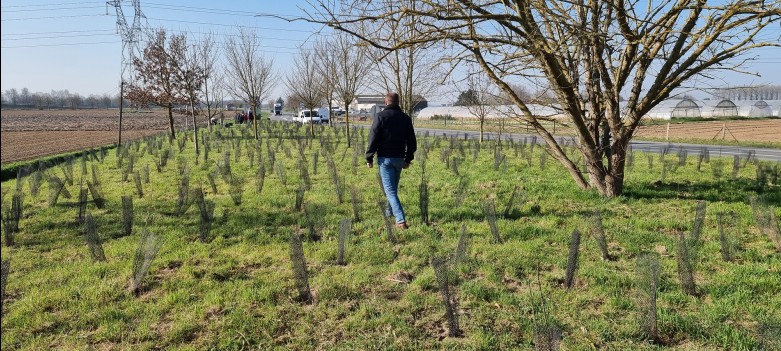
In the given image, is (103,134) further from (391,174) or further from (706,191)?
(706,191)

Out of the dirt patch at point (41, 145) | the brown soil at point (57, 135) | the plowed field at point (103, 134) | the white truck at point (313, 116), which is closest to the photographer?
the dirt patch at point (41, 145)

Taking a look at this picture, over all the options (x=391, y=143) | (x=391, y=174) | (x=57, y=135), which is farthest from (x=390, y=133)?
(x=57, y=135)

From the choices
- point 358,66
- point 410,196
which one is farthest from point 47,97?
point 410,196

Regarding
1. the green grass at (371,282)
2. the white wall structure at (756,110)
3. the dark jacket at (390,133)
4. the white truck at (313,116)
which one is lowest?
the green grass at (371,282)

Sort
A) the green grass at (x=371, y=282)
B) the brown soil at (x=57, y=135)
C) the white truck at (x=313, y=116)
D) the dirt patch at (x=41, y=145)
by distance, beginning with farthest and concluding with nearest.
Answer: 1. the white truck at (x=313, y=116)
2. the brown soil at (x=57, y=135)
3. the dirt patch at (x=41, y=145)
4. the green grass at (x=371, y=282)

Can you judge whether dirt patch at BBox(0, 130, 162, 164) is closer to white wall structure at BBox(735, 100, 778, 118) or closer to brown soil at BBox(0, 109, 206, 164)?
brown soil at BBox(0, 109, 206, 164)

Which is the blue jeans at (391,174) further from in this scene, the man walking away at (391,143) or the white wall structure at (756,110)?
the white wall structure at (756,110)

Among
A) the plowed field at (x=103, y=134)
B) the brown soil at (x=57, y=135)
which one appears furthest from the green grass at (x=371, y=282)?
the plowed field at (x=103, y=134)

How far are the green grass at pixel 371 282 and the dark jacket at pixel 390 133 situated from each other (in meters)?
0.75

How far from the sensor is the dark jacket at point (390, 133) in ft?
15.1

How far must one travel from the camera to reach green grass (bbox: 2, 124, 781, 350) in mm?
2490

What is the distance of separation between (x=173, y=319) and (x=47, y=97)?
93.3 meters

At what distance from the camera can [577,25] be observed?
3.92 metres

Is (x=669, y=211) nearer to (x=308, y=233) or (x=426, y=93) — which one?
(x=308, y=233)
